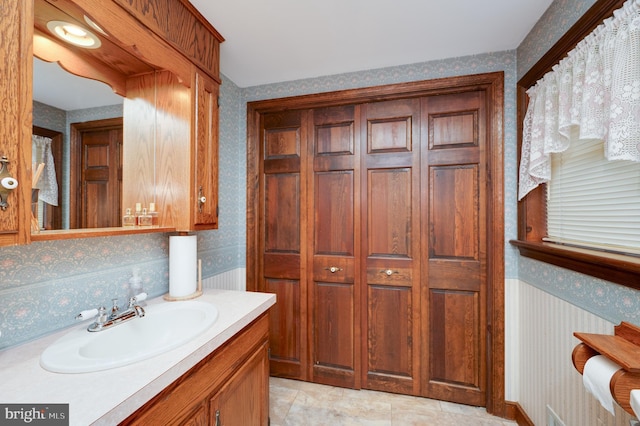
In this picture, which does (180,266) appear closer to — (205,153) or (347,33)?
(205,153)

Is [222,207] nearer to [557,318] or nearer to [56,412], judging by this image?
[56,412]

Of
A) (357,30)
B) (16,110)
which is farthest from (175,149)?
(357,30)

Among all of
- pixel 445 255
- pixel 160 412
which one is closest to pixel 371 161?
pixel 445 255

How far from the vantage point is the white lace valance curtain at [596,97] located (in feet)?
2.99

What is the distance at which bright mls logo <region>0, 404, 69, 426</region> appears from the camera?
600 millimetres

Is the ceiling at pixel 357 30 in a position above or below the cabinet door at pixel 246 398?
above

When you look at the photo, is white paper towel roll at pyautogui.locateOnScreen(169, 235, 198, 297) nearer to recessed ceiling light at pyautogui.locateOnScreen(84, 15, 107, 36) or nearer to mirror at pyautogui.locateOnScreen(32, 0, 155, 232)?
mirror at pyautogui.locateOnScreen(32, 0, 155, 232)

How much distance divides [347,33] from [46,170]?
1.60 metres

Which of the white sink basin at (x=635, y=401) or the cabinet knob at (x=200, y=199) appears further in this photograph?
the cabinet knob at (x=200, y=199)

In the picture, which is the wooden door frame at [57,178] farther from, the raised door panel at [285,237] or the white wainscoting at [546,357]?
the white wainscoting at [546,357]

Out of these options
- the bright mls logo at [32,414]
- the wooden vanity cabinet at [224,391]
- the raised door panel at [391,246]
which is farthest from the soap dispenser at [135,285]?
the raised door panel at [391,246]

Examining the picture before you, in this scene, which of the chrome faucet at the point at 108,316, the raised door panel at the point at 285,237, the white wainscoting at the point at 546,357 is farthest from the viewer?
the raised door panel at the point at 285,237

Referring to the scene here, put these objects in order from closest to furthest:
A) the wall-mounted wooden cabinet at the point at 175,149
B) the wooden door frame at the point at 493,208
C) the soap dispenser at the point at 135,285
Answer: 1. the soap dispenser at the point at 135,285
2. the wall-mounted wooden cabinet at the point at 175,149
3. the wooden door frame at the point at 493,208

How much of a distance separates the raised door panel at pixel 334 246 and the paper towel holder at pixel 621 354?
1269 mm
